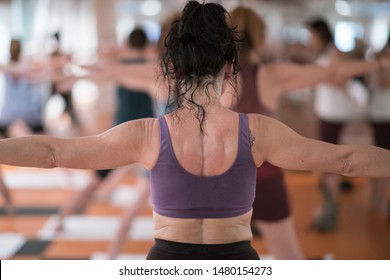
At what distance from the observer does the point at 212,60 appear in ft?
4.72

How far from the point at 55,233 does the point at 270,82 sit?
2.23 meters

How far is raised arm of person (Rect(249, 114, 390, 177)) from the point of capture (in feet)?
4.80

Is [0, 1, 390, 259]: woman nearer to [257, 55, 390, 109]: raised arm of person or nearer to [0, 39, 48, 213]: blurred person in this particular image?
[257, 55, 390, 109]: raised arm of person

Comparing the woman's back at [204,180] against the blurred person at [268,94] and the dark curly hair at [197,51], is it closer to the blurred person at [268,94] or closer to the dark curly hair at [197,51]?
the dark curly hair at [197,51]

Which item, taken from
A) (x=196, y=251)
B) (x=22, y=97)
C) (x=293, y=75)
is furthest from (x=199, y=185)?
(x=22, y=97)

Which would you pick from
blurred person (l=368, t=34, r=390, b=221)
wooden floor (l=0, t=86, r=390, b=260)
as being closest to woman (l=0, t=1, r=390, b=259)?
wooden floor (l=0, t=86, r=390, b=260)

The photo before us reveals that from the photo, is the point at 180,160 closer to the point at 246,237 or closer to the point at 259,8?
the point at 246,237

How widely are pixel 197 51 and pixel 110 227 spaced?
305cm

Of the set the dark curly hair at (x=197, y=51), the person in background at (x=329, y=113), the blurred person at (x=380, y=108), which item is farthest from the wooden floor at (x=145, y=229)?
the dark curly hair at (x=197, y=51)

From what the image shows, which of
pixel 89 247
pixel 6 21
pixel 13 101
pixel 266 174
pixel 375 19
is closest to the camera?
pixel 266 174

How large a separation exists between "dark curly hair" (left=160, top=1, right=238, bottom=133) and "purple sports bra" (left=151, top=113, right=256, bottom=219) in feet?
0.33

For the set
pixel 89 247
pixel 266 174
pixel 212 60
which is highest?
pixel 212 60

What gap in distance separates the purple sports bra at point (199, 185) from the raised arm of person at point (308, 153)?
4cm
